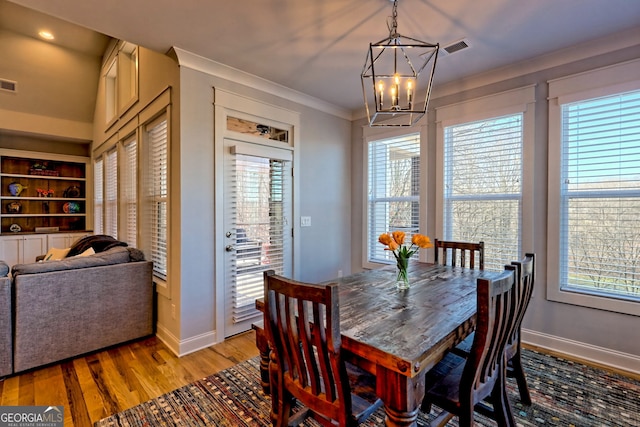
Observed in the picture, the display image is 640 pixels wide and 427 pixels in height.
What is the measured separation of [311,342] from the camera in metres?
1.22

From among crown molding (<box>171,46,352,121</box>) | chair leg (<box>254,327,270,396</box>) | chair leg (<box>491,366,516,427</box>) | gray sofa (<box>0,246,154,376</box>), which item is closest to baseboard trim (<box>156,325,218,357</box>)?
gray sofa (<box>0,246,154,376</box>)

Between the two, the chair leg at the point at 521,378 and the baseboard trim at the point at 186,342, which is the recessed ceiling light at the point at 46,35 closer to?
the baseboard trim at the point at 186,342

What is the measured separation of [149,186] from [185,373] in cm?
203

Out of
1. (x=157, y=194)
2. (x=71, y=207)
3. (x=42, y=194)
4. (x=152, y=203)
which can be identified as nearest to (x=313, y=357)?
(x=157, y=194)

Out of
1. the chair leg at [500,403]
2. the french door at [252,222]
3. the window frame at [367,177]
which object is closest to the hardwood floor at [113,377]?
the french door at [252,222]

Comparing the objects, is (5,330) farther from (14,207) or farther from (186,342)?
(14,207)

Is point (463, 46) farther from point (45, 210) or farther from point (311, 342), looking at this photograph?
point (45, 210)

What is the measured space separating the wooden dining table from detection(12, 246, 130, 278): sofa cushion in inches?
76.5

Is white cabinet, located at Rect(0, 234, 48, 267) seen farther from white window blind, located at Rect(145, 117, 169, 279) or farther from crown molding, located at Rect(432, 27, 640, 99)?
crown molding, located at Rect(432, 27, 640, 99)

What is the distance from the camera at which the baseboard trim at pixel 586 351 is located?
2320 millimetres

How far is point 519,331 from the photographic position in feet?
6.04

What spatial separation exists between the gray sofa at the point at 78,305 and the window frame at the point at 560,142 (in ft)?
12.6

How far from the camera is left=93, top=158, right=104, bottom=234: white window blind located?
5.30m

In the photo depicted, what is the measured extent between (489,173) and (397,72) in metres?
1.38
